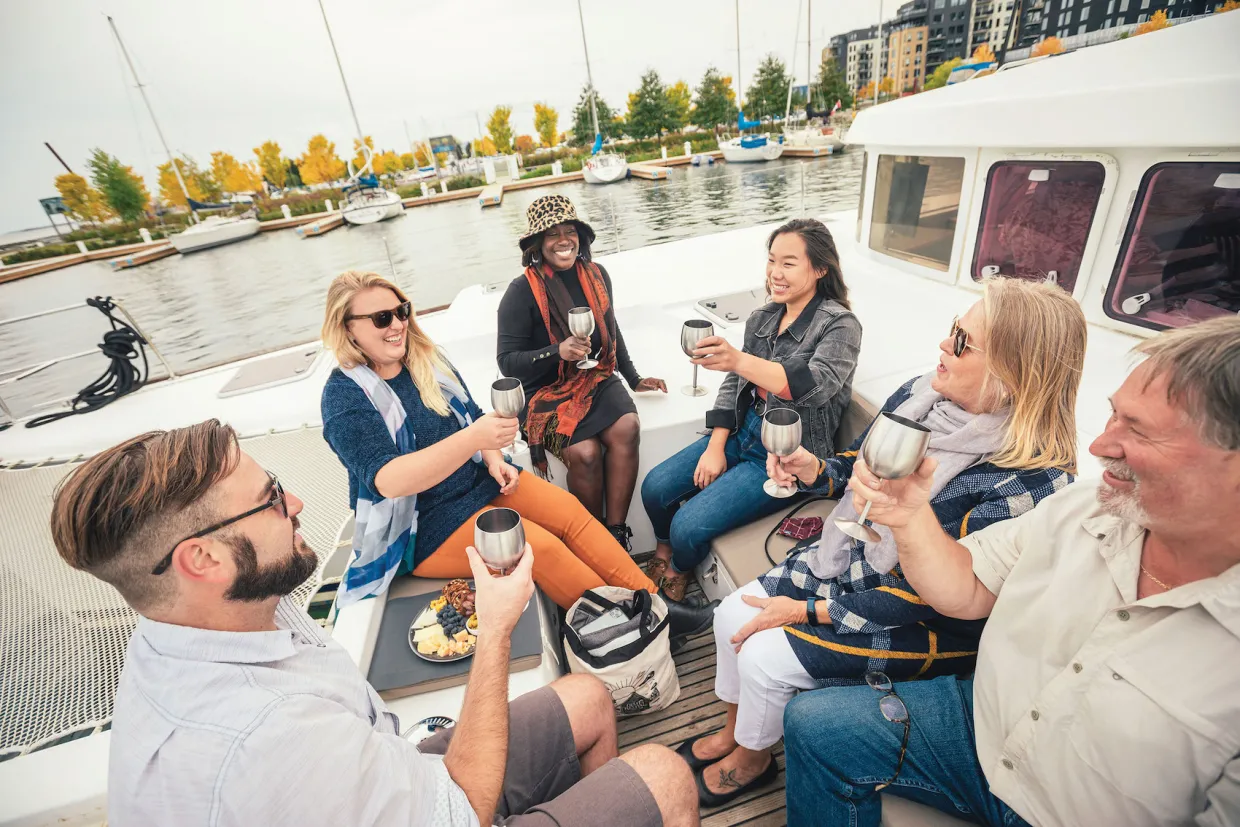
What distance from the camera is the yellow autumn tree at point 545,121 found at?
150 ft

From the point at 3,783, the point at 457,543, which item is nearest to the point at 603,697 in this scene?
the point at 457,543

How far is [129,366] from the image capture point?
13.8 feet

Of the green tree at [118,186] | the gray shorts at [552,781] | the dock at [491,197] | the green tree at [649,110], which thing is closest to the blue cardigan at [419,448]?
the gray shorts at [552,781]

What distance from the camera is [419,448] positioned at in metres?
1.87

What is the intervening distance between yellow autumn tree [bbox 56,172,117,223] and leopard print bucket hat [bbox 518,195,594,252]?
46.4 meters

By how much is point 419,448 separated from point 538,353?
796mm

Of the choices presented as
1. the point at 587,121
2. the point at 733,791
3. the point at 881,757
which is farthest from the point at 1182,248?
the point at 587,121

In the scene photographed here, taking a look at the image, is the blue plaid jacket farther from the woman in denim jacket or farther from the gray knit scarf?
the woman in denim jacket

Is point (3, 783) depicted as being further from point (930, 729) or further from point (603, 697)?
point (930, 729)

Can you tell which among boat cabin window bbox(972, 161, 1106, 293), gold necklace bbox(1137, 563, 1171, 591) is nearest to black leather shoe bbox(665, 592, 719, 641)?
gold necklace bbox(1137, 563, 1171, 591)

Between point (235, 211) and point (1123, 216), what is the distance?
1817 inches

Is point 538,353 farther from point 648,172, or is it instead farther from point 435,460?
point 648,172

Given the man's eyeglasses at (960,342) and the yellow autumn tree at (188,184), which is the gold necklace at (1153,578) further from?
the yellow autumn tree at (188,184)

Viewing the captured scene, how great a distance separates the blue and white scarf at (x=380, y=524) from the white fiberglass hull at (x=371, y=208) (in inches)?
1166
